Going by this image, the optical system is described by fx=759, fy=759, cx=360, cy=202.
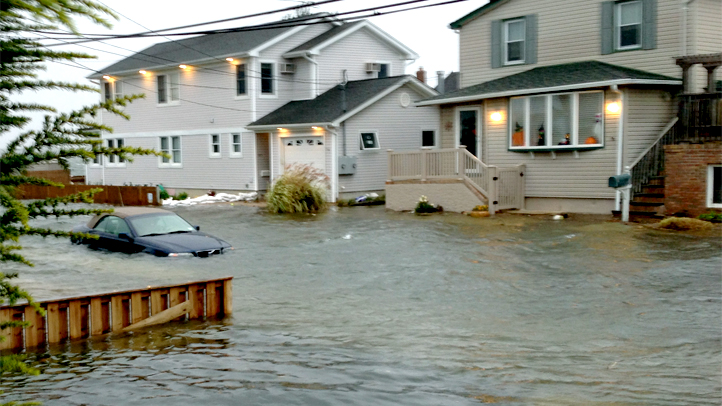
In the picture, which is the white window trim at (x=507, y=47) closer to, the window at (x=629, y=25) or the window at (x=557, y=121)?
the window at (x=557, y=121)

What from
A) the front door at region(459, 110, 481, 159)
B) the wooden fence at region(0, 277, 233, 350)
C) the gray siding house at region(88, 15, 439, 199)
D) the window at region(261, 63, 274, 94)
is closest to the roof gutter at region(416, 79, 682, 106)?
the front door at region(459, 110, 481, 159)

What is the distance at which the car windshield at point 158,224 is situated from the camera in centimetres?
1802

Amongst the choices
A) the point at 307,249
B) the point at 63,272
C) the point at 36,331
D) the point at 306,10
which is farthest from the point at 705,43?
the point at 306,10

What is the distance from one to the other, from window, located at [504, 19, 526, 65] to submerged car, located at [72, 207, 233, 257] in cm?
1353

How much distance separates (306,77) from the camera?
34312 mm

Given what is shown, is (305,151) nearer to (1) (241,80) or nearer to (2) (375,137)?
(2) (375,137)

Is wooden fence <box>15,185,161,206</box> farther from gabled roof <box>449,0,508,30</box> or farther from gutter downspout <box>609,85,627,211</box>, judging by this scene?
gutter downspout <box>609,85,627,211</box>

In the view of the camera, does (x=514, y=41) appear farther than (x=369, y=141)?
No

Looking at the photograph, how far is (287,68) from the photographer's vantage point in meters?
34.6

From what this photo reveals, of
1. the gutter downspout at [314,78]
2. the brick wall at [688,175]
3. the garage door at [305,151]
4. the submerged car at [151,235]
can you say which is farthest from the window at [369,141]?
the submerged car at [151,235]

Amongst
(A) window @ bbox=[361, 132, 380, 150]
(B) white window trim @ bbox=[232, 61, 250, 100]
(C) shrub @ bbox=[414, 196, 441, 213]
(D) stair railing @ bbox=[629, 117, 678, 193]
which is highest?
(B) white window trim @ bbox=[232, 61, 250, 100]

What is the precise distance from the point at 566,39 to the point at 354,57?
42.2 feet

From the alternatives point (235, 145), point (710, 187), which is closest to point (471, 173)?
point (710, 187)

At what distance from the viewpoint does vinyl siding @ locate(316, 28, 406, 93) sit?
34.6 metres
